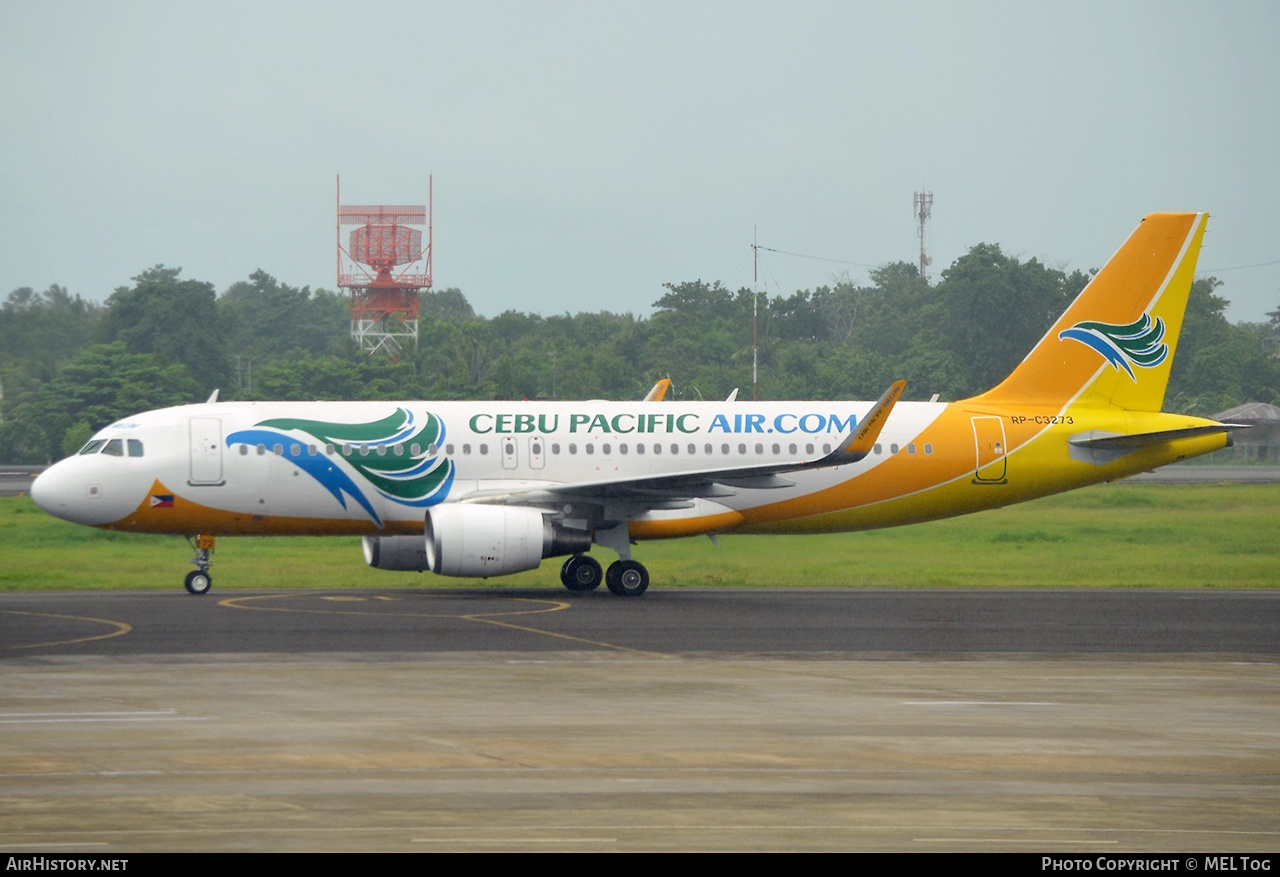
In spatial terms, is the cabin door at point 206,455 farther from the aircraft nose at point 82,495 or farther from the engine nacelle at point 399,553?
the engine nacelle at point 399,553

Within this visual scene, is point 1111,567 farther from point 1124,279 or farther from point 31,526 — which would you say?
point 31,526

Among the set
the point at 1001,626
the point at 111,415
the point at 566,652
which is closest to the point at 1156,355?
the point at 1001,626

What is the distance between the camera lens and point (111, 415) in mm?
65438

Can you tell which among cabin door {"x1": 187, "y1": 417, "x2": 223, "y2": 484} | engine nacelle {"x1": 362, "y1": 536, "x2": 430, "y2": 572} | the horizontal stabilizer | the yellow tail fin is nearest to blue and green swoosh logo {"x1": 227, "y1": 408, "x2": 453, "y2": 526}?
cabin door {"x1": 187, "y1": 417, "x2": 223, "y2": 484}

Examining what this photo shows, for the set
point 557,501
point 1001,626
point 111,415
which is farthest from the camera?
point 111,415

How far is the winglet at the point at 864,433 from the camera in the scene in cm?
2835

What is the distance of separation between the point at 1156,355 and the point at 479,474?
45.9 ft

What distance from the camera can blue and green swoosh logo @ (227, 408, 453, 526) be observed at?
2991 centimetres

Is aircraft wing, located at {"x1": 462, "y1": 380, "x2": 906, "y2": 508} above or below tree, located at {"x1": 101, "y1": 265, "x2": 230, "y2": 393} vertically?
below

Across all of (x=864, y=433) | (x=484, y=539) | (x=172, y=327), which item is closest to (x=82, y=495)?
(x=484, y=539)

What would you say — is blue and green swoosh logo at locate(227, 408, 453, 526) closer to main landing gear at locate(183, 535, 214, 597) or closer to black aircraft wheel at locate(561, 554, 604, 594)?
main landing gear at locate(183, 535, 214, 597)

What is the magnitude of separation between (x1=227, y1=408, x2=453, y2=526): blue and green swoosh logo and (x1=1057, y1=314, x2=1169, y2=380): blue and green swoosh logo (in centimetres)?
1297

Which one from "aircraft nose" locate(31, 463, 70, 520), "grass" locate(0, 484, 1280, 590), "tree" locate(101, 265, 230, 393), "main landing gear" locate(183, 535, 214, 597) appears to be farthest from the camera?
"tree" locate(101, 265, 230, 393)

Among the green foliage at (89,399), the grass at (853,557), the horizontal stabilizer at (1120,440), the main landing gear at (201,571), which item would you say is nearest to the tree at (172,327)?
the green foliage at (89,399)
